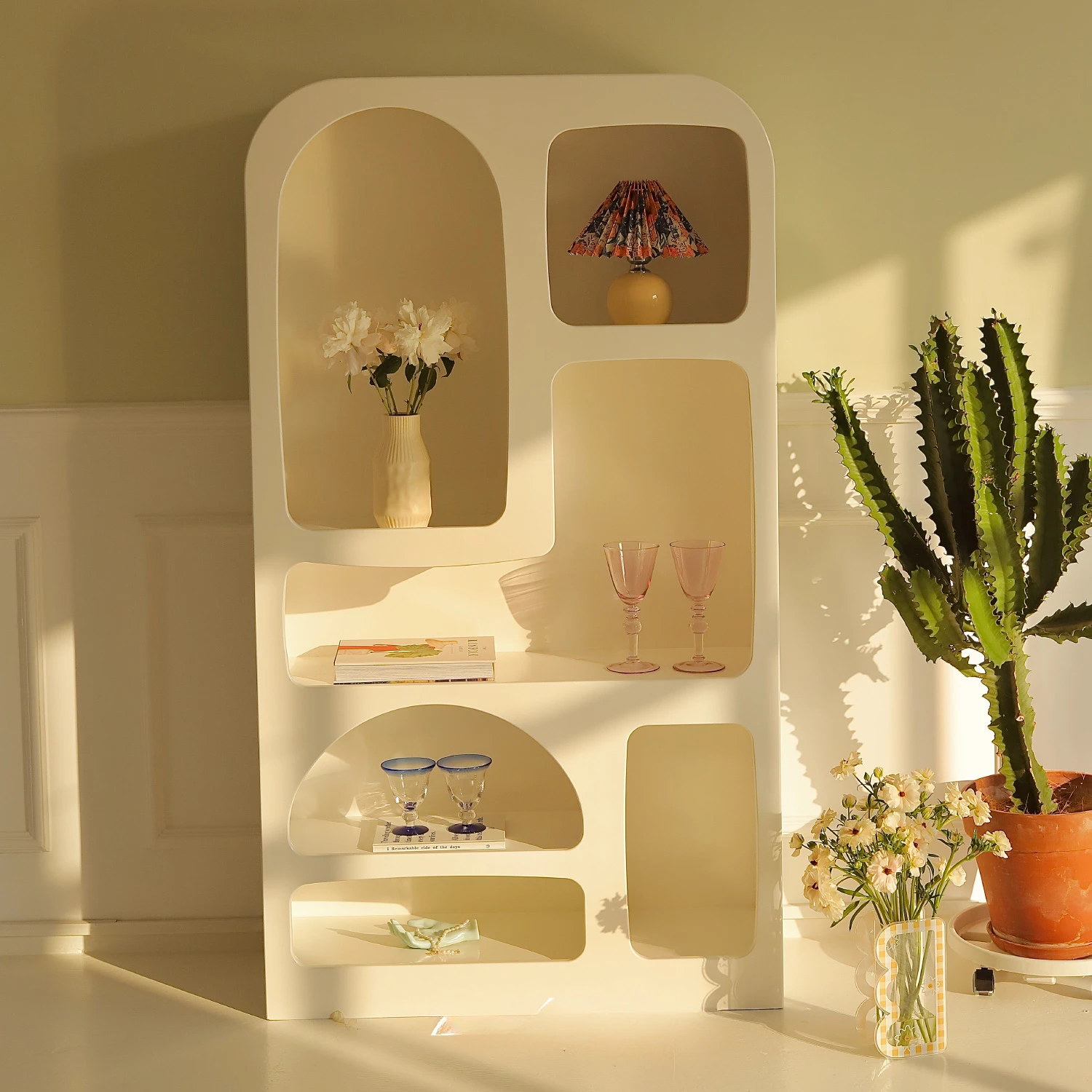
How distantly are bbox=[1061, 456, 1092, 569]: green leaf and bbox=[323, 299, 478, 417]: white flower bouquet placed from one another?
44.4 inches

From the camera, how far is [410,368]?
2.11 metres

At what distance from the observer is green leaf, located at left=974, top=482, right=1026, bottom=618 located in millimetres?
2047

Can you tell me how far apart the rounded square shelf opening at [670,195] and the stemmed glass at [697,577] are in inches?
19.6

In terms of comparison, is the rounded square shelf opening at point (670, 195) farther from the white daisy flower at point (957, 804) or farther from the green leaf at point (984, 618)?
the white daisy flower at point (957, 804)

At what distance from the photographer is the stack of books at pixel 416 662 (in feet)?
6.88

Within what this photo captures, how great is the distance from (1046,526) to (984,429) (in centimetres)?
21

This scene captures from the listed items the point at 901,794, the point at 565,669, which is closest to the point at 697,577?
the point at 565,669

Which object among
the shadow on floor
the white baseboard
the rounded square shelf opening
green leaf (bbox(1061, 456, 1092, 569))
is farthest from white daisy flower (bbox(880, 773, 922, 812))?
the white baseboard

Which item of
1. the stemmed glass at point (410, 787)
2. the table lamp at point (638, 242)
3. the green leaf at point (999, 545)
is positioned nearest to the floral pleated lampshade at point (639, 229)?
the table lamp at point (638, 242)

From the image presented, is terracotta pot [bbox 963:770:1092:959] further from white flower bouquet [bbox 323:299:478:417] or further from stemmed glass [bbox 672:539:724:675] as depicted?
white flower bouquet [bbox 323:299:478:417]

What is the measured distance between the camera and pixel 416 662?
213cm

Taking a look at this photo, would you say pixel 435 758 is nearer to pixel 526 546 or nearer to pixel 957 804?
pixel 526 546

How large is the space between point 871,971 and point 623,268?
1383mm

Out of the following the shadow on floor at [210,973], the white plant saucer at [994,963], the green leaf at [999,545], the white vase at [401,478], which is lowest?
the shadow on floor at [210,973]
